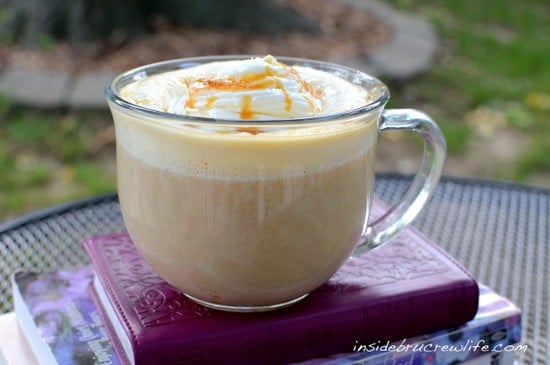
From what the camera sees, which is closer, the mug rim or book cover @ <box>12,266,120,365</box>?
the mug rim

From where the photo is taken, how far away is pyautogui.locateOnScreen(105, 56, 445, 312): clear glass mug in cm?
67

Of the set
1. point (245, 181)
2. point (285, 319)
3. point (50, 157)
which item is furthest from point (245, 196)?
point (50, 157)

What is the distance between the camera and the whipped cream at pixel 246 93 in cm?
69

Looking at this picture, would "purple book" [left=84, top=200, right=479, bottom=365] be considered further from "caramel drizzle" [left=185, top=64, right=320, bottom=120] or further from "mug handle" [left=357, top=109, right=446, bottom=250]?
"caramel drizzle" [left=185, top=64, right=320, bottom=120]

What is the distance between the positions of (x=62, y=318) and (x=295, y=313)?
256 millimetres

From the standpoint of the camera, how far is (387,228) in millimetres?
859

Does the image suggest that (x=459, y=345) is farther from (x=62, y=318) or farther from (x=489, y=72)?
(x=489, y=72)

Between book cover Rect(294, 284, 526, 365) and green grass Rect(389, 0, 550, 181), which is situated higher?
book cover Rect(294, 284, 526, 365)

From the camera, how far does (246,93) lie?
2.28ft

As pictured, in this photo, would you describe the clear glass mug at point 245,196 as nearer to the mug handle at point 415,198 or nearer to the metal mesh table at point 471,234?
the mug handle at point 415,198

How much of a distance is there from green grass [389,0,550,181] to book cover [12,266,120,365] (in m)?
1.80

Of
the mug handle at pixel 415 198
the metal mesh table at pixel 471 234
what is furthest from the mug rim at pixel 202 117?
the metal mesh table at pixel 471 234

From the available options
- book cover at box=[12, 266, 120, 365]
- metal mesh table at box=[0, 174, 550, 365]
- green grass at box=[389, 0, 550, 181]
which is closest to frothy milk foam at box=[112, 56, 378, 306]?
book cover at box=[12, 266, 120, 365]

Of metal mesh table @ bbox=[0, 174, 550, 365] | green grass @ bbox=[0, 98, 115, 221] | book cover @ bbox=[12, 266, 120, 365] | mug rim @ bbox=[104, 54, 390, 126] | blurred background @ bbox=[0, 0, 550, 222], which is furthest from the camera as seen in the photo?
blurred background @ bbox=[0, 0, 550, 222]
